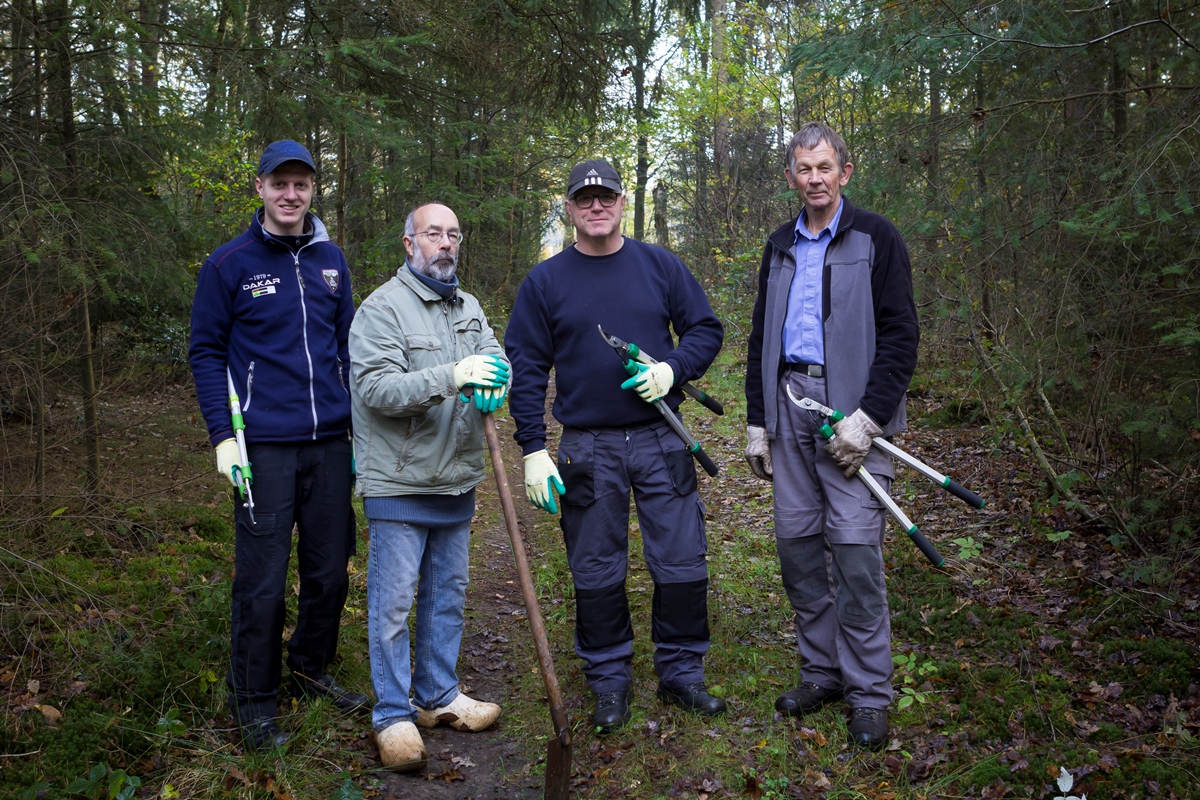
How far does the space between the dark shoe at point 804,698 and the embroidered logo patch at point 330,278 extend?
9.80 feet

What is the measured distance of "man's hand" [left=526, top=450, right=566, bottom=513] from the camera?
410 cm

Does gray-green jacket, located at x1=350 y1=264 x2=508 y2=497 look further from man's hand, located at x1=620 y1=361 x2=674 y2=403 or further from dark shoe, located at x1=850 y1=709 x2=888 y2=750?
dark shoe, located at x1=850 y1=709 x2=888 y2=750

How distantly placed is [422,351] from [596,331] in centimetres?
84

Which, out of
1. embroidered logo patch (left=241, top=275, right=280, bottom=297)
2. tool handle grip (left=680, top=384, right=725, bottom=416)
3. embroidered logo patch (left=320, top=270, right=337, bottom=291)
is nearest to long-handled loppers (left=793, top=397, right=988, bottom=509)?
tool handle grip (left=680, top=384, right=725, bottom=416)

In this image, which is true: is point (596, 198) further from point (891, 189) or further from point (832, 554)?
point (891, 189)

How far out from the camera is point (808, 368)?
4008mm

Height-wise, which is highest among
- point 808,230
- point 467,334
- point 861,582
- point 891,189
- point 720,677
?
point 891,189

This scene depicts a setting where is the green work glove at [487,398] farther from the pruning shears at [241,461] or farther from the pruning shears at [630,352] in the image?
the pruning shears at [241,461]

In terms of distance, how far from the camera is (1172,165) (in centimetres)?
432

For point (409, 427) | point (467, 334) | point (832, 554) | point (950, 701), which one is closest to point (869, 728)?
point (950, 701)

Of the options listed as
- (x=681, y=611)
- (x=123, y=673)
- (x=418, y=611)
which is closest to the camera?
(x=123, y=673)

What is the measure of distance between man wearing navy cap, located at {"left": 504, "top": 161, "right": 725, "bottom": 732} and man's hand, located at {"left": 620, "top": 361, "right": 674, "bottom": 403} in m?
0.08

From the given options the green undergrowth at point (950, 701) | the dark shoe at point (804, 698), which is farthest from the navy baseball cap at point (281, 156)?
the dark shoe at point (804, 698)

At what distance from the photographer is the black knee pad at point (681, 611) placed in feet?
13.7
